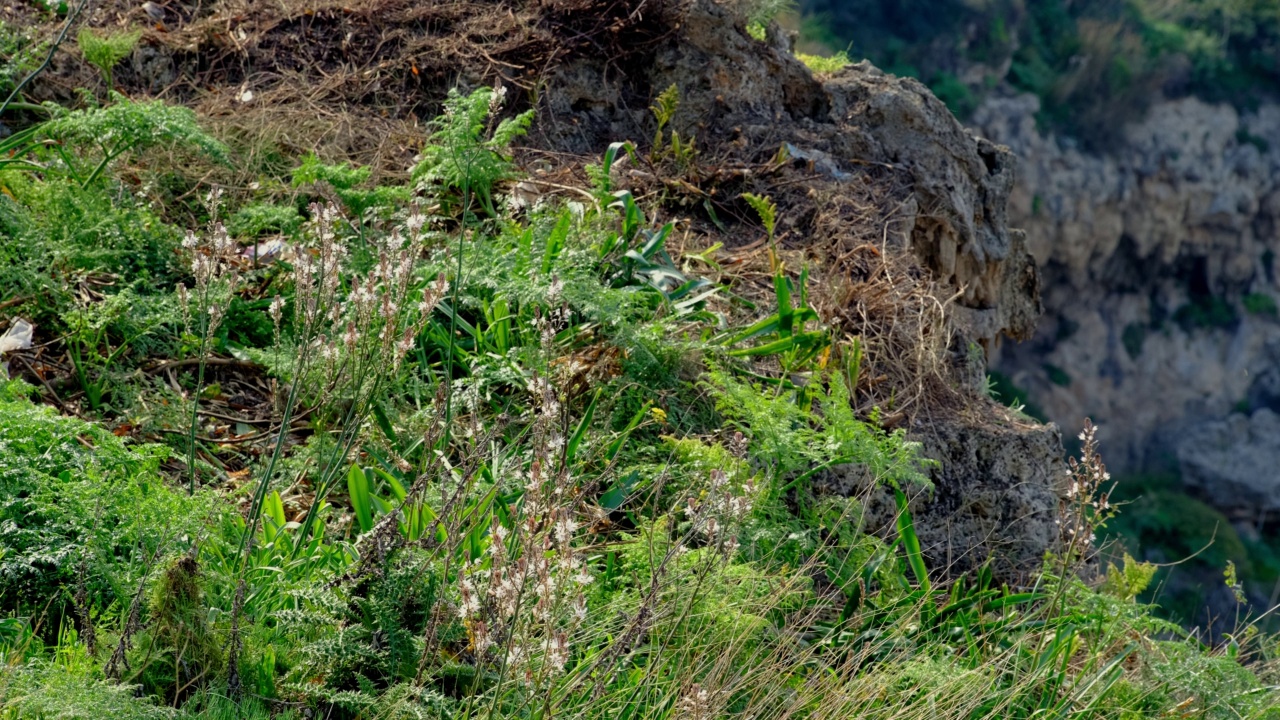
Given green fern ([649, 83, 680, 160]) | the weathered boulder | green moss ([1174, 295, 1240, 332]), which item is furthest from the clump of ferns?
green moss ([1174, 295, 1240, 332])

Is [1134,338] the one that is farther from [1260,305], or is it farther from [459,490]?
[459,490]

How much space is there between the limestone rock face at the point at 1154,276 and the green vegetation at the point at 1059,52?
2.31ft

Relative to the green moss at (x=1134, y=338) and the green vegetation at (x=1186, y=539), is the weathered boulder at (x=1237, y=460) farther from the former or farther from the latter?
the green moss at (x=1134, y=338)

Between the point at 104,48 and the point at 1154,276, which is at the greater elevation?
the point at 104,48

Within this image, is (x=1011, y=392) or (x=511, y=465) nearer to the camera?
(x=511, y=465)

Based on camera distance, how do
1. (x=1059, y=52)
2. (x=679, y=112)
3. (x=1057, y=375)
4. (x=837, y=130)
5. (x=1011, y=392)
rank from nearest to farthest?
(x=679, y=112), (x=837, y=130), (x=1011, y=392), (x=1057, y=375), (x=1059, y=52)

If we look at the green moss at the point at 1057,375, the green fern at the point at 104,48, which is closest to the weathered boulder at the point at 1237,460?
the green moss at the point at 1057,375

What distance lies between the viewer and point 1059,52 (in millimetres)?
25156

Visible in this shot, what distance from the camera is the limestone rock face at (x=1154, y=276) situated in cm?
2305

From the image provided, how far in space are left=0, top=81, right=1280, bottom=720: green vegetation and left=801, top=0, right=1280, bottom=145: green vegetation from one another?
20.9m

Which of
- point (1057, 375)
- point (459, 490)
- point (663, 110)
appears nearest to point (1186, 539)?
point (1057, 375)

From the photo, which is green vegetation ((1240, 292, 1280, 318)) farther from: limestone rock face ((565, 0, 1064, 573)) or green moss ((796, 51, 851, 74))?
green moss ((796, 51, 851, 74))

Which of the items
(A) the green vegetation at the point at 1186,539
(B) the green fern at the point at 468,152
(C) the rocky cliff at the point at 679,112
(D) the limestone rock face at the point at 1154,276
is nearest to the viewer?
(B) the green fern at the point at 468,152

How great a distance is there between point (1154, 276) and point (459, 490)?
24785 mm
